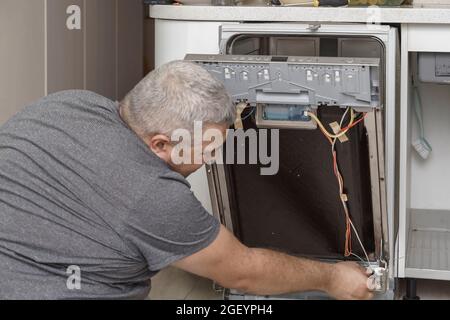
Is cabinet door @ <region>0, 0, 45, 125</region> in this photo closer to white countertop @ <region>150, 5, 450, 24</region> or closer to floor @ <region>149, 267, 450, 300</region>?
white countertop @ <region>150, 5, 450, 24</region>

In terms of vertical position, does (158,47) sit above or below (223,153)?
above

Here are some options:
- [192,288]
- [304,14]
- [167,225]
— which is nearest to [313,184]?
[304,14]

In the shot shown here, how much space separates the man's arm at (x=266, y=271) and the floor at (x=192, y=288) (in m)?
0.95

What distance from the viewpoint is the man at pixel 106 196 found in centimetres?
172

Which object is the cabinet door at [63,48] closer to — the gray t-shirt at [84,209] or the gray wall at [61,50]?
the gray wall at [61,50]

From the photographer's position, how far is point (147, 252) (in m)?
1.75

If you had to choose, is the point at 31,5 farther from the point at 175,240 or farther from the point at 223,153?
the point at 175,240

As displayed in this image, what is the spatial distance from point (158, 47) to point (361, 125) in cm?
80

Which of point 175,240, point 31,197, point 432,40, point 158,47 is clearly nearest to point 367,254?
point 432,40

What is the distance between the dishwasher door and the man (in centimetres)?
65
